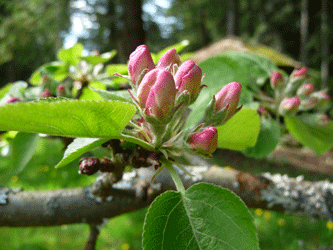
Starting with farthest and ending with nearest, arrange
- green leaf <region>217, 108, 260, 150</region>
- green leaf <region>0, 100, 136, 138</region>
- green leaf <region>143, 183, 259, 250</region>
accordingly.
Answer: green leaf <region>217, 108, 260, 150</region> < green leaf <region>143, 183, 259, 250</region> < green leaf <region>0, 100, 136, 138</region>

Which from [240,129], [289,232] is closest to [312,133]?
→ [240,129]

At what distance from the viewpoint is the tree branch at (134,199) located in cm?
90

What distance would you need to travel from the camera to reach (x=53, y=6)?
7.72 m

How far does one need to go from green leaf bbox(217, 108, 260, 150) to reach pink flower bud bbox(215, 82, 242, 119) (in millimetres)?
96

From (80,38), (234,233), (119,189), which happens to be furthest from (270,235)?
(80,38)

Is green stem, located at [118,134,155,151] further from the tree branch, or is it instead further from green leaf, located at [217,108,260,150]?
the tree branch

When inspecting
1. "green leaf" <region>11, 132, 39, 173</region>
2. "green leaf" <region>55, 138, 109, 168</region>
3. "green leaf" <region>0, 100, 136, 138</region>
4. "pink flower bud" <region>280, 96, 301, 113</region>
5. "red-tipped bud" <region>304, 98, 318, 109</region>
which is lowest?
"red-tipped bud" <region>304, 98, 318, 109</region>

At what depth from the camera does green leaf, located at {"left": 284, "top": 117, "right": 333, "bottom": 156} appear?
1.04 metres

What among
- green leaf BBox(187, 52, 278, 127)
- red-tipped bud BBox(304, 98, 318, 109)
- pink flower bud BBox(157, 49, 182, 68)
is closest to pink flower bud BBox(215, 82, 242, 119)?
pink flower bud BBox(157, 49, 182, 68)

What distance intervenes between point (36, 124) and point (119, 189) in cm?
54

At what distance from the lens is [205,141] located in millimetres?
492

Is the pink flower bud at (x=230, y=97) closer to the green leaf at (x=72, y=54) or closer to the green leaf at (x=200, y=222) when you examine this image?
the green leaf at (x=200, y=222)

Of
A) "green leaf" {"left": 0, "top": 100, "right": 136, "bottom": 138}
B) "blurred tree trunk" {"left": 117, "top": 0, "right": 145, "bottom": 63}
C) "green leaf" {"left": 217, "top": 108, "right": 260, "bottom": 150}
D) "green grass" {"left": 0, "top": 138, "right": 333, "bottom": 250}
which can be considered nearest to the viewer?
"green leaf" {"left": 0, "top": 100, "right": 136, "bottom": 138}

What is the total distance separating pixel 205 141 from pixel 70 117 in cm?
24
